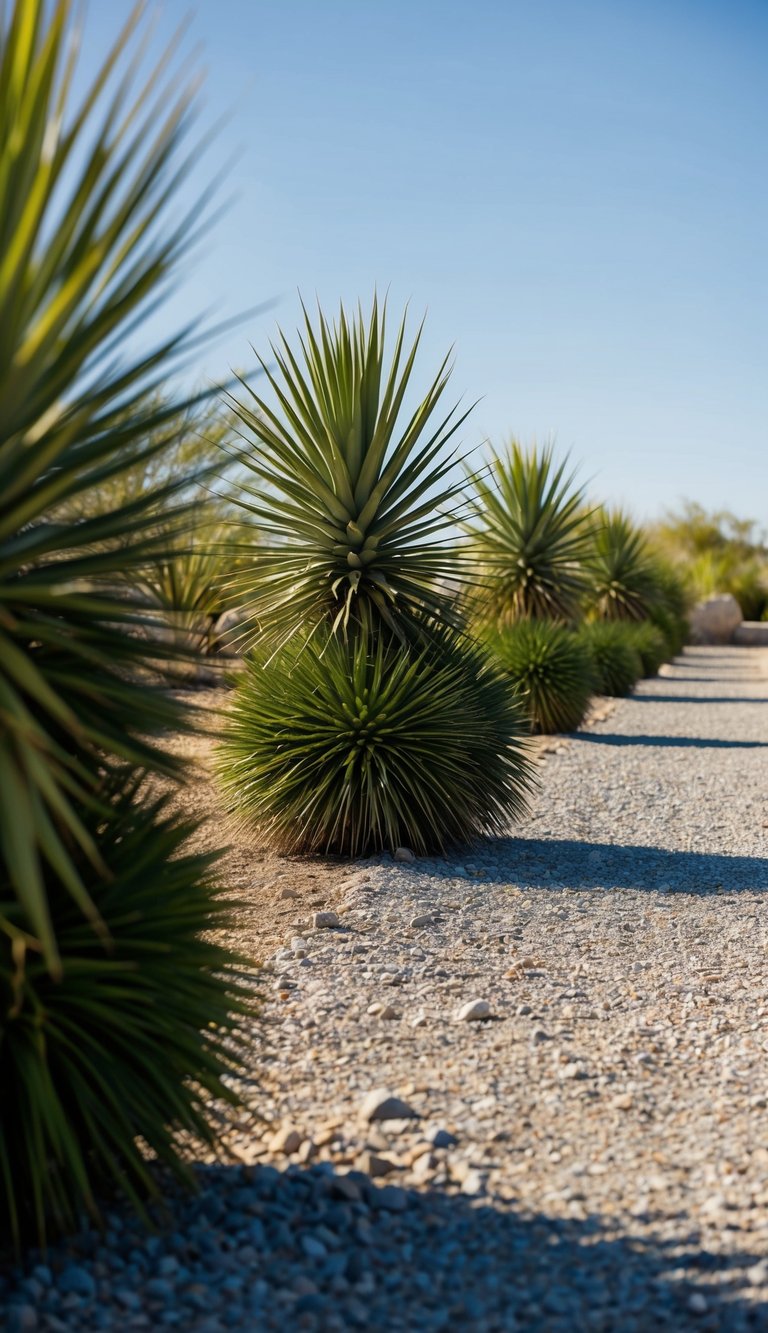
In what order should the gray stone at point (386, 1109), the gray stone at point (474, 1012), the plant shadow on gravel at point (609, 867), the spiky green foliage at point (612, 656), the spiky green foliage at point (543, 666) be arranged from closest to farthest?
the gray stone at point (386, 1109) < the gray stone at point (474, 1012) < the plant shadow on gravel at point (609, 867) < the spiky green foliage at point (543, 666) < the spiky green foliage at point (612, 656)

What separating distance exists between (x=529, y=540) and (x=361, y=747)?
25.4 ft

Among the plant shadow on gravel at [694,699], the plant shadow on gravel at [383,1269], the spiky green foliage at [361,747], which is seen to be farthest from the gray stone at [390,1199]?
the plant shadow on gravel at [694,699]

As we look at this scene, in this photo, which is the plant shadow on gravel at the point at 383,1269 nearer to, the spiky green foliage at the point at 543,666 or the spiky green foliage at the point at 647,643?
the spiky green foliage at the point at 543,666

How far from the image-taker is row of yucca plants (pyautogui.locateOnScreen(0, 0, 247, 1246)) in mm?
2680

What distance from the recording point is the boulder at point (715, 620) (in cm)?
3759

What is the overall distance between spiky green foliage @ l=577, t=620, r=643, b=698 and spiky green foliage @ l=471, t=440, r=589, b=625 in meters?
3.48

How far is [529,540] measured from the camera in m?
14.6

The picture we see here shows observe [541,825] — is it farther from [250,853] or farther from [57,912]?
[57,912]

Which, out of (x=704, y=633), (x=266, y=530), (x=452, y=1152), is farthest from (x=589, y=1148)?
(x=704, y=633)

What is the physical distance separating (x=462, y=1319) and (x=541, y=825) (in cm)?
625

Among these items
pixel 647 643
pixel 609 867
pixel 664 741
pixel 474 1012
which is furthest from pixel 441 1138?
pixel 647 643

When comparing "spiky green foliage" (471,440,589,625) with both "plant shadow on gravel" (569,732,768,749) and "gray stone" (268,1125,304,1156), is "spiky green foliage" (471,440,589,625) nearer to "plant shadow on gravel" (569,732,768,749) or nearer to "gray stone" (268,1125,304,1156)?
"plant shadow on gravel" (569,732,768,749)

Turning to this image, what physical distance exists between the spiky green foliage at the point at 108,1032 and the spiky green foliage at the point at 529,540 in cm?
1103

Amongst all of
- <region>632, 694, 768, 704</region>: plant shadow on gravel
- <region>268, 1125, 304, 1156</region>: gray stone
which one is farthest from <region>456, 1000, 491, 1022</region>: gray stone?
<region>632, 694, 768, 704</region>: plant shadow on gravel
